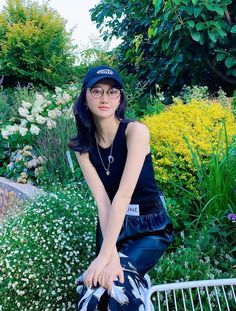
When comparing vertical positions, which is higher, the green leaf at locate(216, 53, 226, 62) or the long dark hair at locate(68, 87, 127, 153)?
the green leaf at locate(216, 53, 226, 62)

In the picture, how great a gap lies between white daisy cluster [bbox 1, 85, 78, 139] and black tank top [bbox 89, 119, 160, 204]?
9.59ft

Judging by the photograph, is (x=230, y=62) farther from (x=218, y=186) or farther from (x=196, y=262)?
(x=196, y=262)

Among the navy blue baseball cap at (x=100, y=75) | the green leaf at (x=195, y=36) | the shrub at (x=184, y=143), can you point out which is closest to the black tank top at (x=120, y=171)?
the navy blue baseball cap at (x=100, y=75)

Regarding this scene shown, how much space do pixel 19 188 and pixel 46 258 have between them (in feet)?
6.69

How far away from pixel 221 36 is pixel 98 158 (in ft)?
12.7

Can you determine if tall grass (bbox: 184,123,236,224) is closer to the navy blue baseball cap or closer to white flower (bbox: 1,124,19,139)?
the navy blue baseball cap

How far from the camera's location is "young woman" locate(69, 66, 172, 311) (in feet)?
5.99

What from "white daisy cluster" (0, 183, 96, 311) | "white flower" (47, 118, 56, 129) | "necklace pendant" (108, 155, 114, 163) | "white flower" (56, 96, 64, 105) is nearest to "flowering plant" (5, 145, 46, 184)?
"white flower" (47, 118, 56, 129)

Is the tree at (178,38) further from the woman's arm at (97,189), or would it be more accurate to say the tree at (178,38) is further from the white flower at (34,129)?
the woman's arm at (97,189)

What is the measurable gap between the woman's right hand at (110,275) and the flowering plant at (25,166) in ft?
10.1

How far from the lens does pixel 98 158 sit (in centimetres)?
219

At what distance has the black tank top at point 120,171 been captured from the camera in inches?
84.2

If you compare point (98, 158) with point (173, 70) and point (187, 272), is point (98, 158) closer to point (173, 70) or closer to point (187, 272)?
point (187, 272)

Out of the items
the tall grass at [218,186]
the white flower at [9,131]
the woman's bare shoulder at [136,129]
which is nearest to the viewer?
the woman's bare shoulder at [136,129]
